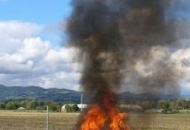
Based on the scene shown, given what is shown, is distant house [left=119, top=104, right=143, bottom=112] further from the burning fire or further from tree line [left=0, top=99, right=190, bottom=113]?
the burning fire

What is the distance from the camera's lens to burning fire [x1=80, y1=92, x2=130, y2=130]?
23453 millimetres

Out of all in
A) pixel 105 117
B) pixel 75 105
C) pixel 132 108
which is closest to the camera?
pixel 105 117

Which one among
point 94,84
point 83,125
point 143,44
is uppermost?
point 143,44

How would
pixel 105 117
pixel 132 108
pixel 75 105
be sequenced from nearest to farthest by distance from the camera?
pixel 105 117, pixel 132 108, pixel 75 105

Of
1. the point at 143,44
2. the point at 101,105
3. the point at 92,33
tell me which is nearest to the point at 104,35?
the point at 92,33

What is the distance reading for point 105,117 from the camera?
77.3 ft

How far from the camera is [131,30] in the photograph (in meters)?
24.2

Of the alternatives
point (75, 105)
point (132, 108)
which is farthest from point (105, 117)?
point (75, 105)

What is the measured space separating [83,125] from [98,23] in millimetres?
5351

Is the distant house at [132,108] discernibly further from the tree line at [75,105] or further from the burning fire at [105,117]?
the burning fire at [105,117]

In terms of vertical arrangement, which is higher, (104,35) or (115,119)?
(104,35)

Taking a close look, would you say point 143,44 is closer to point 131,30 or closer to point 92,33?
point 131,30

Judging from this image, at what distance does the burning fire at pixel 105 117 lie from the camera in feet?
76.9

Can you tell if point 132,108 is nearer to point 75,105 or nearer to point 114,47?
point 114,47
